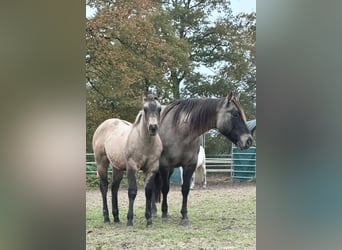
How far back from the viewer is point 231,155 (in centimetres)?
239

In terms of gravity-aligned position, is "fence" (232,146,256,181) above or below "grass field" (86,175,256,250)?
above

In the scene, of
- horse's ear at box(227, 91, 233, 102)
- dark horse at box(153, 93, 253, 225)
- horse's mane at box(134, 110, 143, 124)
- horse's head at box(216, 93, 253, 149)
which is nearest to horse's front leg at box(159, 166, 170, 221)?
dark horse at box(153, 93, 253, 225)

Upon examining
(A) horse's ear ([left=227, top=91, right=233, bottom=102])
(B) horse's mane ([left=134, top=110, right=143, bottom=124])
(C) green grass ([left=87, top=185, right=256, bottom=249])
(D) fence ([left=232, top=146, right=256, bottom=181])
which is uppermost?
(A) horse's ear ([left=227, top=91, right=233, bottom=102])

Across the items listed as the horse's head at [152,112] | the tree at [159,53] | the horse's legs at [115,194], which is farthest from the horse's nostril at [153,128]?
the horse's legs at [115,194]

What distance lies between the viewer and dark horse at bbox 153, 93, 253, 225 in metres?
2.44

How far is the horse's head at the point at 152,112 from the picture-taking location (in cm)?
244

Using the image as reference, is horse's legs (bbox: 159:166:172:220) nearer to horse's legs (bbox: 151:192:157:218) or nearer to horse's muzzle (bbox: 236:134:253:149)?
horse's legs (bbox: 151:192:157:218)

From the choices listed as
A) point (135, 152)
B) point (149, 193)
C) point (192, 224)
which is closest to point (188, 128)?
point (135, 152)

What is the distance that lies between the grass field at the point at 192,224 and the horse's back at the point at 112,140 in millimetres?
215
